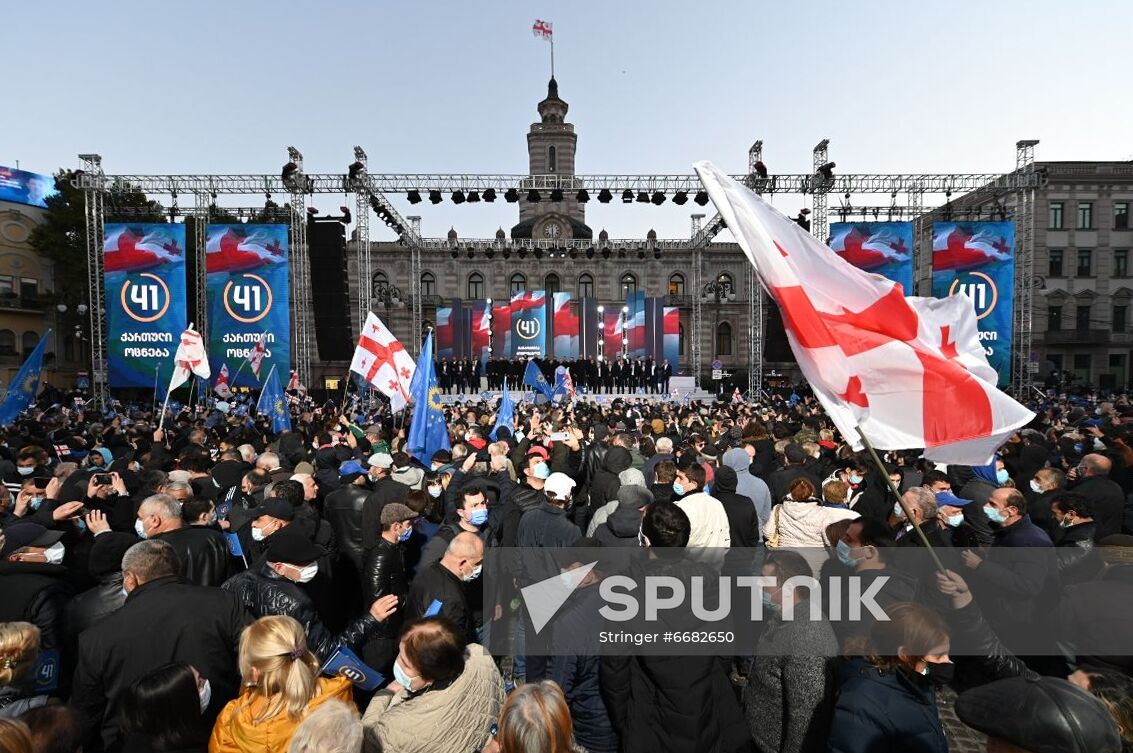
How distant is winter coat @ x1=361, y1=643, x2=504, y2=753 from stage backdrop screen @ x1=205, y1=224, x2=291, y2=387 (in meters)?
24.8

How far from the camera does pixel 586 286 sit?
170ft

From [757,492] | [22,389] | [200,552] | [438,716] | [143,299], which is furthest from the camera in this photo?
[143,299]

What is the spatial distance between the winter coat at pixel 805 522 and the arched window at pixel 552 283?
46.3 m

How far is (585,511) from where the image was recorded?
852cm

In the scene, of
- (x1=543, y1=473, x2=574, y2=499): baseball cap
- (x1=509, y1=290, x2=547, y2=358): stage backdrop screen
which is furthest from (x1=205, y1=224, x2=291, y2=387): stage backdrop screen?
(x1=543, y1=473, x2=574, y2=499): baseball cap

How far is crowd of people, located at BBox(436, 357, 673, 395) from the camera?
116ft

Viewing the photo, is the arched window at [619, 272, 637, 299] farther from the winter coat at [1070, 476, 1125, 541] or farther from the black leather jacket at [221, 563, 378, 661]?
the black leather jacket at [221, 563, 378, 661]

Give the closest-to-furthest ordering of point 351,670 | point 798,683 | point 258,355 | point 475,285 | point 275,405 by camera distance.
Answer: point 351,670 < point 798,683 < point 275,405 < point 258,355 < point 475,285

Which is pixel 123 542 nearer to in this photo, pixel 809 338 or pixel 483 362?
pixel 809 338

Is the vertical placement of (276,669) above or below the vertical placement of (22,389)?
below

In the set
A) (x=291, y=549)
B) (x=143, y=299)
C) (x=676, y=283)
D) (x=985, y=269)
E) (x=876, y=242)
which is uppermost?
(x=676, y=283)

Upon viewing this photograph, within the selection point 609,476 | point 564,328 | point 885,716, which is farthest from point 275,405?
point 564,328

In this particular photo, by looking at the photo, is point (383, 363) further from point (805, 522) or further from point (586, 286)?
point (586, 286)

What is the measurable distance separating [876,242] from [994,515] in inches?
916
